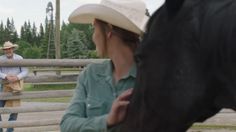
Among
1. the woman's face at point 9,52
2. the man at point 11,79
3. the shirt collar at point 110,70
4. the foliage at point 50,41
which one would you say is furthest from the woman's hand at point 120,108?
the foliage at point 50,41

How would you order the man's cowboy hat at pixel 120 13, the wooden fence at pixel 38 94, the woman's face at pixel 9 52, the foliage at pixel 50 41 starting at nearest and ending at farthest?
the man's cowboy hat at pixel 120 13
the wooden fence at pixel 38 94
the woman's face at pixel 9 52
the foliage at pixel 50 41

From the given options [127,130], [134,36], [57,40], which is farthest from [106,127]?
[57,40]

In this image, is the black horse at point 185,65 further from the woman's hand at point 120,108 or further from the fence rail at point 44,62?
the fence rail at point 44,62

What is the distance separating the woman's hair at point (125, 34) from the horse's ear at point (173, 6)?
506mm

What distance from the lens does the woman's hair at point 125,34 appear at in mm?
2316

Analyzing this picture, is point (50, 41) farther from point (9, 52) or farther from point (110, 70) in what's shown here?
point (110, 70)

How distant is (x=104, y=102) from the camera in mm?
2365

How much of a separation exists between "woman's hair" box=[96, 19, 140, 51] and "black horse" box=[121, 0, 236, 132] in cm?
39

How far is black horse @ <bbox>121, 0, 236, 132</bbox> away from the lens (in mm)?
1690

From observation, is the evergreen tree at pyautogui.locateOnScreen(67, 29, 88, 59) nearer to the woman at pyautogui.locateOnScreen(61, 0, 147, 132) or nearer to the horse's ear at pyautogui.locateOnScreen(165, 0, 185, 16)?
the woman at pyautogui.locateOnScreen(61, 0, 147, 132)

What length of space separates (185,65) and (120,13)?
0.58 meters

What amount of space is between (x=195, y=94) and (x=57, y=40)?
19803 millimetres

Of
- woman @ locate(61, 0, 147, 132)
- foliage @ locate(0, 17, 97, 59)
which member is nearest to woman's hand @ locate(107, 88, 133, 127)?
woman @ locate(61, 0, 147, 132)

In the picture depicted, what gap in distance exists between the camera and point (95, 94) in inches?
92.7
